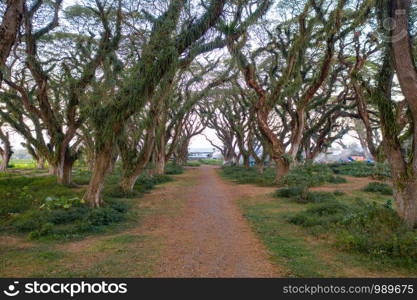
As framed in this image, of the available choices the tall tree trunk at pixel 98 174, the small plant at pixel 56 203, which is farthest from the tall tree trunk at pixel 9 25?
the tall tree trunk at pixel 98 174

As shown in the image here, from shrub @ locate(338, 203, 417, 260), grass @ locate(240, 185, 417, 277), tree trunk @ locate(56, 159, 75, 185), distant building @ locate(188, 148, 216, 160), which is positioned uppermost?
distant building @ locate(188, 148, 216, 160)

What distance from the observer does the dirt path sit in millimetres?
3912

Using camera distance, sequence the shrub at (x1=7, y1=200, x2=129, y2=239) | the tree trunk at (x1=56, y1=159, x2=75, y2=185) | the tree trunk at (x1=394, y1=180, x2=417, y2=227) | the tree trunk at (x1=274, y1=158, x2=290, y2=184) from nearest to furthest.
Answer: the tree trunk at (x1=394, y1=180, x2=417, y2=227) < the shrub at (x1=7, y1=200, x2=129, y2=239) < the tree trunk at (x1=56, y1=159, x2=75, y2=185) < the tree trunk at (x1=274, y1=158, x2=290, y2=184)

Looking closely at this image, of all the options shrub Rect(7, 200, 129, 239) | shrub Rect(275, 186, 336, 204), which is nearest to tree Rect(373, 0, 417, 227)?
shrub Rect(275, 186, 336, 204)

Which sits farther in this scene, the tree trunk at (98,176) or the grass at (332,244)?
the tree trunk at (98,176)

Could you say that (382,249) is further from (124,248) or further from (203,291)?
(124,248)

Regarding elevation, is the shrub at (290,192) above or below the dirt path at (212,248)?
above

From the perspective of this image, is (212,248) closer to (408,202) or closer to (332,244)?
(332,244)

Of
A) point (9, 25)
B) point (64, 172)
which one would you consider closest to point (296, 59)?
point (9, 25)

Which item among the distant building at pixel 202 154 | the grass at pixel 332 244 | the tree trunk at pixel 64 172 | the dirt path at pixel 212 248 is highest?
the distant building at pixel 202 154

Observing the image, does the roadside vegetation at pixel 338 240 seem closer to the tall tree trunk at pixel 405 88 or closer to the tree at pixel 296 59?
the tall tree trunk at pixel 405 88

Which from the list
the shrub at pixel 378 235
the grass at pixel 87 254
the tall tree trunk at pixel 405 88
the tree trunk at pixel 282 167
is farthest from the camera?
the tree trunk at pixel 282 167

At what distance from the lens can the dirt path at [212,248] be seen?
3.91 m

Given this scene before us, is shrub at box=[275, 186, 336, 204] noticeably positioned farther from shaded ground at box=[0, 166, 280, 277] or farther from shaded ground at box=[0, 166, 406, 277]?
shaded ground at box=[0, 166, 280, 277]
